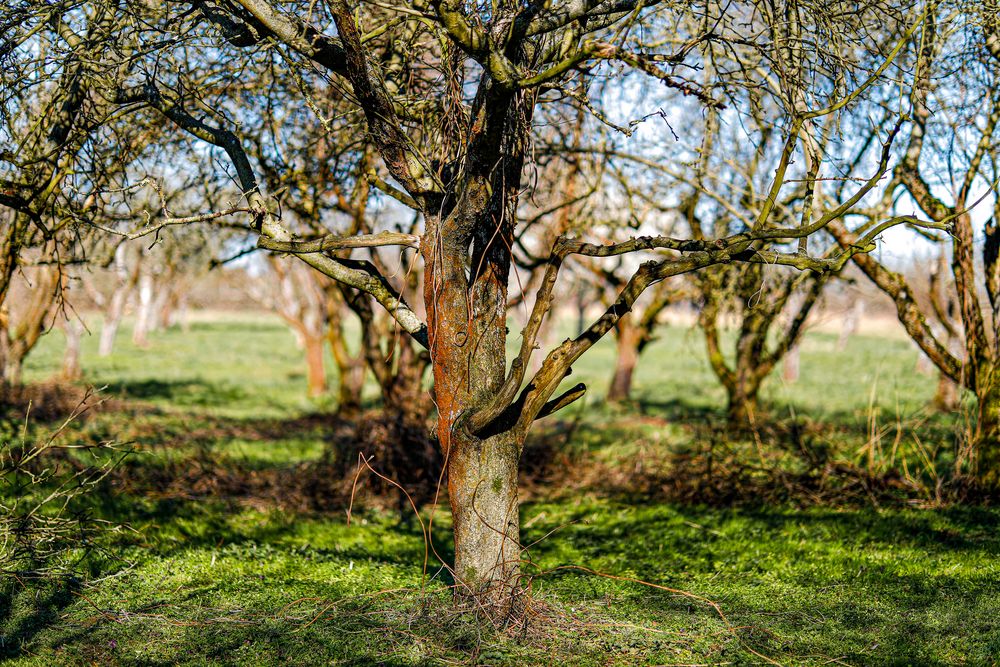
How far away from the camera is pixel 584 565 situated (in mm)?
6305

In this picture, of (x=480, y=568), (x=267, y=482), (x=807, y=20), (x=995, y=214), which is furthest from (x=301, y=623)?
(x=995, y=214)

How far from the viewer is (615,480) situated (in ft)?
28.7

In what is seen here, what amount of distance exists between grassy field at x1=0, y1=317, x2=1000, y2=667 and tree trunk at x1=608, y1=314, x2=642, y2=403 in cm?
480

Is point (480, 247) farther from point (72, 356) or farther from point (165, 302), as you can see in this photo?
point (165, 302)

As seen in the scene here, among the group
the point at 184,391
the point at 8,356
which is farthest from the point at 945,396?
the point at 8,356

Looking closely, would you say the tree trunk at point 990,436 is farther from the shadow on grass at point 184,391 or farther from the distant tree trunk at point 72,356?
the distant tree trunk at point 72,356

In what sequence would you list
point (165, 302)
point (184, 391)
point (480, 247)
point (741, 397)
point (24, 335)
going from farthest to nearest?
point (165, 302)
point (184, 391)
point (24, 335)
point (741, 397)
point (480, 247)

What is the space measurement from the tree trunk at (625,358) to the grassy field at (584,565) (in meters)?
4.80

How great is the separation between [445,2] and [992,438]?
18.8ft

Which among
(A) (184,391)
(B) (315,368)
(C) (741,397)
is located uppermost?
(C) (741,397)

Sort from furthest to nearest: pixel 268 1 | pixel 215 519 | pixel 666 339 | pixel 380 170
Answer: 1. pixel 666 339
2. pixel 380 170
3. pixel 215 519
4. pixel 268 1

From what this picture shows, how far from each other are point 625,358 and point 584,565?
10578mm

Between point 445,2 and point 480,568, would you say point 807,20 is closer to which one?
point 445,2

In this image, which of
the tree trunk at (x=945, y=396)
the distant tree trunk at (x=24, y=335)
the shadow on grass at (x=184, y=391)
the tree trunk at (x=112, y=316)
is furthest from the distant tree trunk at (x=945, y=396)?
the tree trunk at (x=112, y=316)
